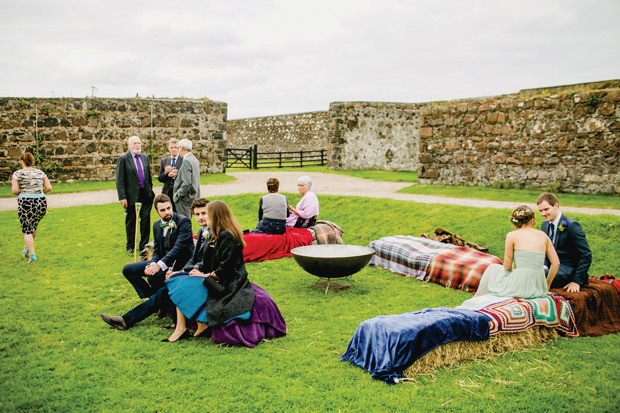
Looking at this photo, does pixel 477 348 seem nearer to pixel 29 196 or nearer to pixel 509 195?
pixel 29 196

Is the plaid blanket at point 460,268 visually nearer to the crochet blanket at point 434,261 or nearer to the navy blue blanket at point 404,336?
the crochet blanket at point 434,261

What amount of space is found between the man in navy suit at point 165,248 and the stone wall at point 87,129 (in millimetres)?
12926

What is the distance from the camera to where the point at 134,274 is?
5.62 meters

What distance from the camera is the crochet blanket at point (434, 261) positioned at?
723 cm

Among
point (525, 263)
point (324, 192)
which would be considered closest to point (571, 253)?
point (525, 263)

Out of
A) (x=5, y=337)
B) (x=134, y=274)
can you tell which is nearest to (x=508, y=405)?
(x=134, y=274)

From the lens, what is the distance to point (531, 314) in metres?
5.03

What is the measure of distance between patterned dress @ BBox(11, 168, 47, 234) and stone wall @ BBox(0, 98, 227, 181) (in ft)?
31.9

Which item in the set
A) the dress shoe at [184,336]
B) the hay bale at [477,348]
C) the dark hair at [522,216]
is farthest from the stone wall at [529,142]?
the dress shoe at [184,336]

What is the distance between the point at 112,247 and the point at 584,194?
11.8 m

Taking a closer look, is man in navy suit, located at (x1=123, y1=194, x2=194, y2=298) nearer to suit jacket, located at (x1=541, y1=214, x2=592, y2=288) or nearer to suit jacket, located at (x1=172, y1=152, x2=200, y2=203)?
suit jacket, located at (x1=172, y1=152, x2=200, y2=203)

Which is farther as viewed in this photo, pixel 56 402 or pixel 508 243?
pixel 508 243

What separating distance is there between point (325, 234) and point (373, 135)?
14173 mm

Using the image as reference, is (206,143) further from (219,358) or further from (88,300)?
(219,358)
